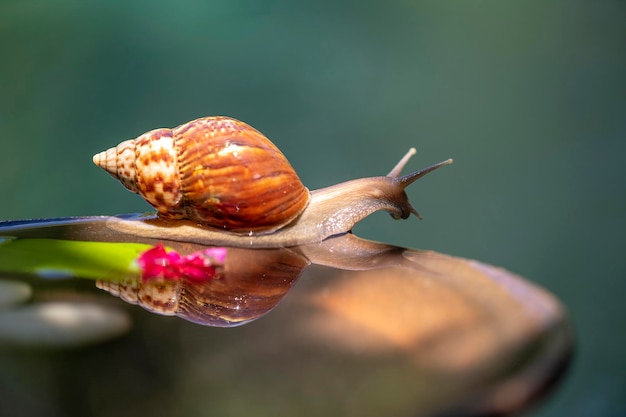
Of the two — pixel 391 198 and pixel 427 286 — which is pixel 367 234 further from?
pixel 427 286

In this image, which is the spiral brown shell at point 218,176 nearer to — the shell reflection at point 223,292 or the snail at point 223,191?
the snail at point 223,191

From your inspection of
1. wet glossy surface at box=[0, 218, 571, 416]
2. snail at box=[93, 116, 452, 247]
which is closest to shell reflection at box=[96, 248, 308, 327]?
wet glossy surface at box=[0, 218, 571, 416]

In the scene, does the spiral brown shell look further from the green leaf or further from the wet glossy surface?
the wet glossy surface

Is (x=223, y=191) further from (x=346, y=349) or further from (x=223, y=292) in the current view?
(x=346, y=349)

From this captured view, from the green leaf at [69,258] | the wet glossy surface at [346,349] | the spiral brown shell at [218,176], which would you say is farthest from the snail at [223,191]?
the wet glossy surface at [346,349]

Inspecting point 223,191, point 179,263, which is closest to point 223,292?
point 179,263
